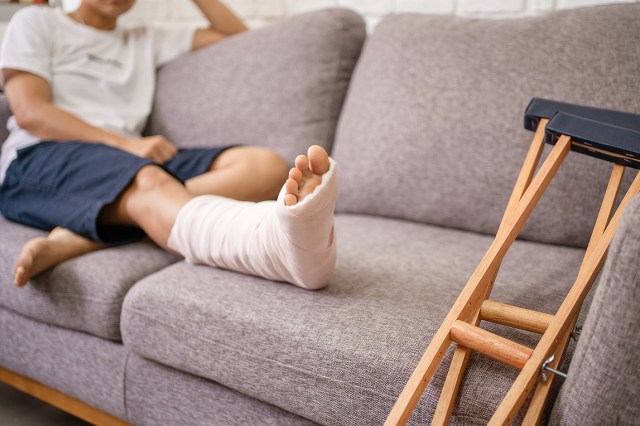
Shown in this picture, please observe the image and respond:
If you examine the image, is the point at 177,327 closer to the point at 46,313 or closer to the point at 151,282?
the point at 151,282

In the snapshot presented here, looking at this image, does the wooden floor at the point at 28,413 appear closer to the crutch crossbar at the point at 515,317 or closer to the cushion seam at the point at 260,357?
the cushion seam at the point at 260,357

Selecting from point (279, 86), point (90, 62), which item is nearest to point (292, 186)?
point (279, 86)

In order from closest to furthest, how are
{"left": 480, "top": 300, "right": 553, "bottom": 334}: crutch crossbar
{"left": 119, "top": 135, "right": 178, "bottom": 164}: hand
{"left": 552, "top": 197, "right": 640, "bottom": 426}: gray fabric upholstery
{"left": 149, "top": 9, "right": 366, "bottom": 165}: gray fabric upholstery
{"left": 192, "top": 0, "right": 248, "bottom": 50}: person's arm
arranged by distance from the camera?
{"left": 552, "top": 197, "right": 640, "bottom": 426}: gray fabric upholstery < {"left": 480, "top": 300, "right": 553, "bottom": 334}: crutch crossbar < {"left": 119, "top": 135, "right": 178, "bottom": 164}: hand < {"left": 149, "top": 9, "right": 366, "bottom": 165}: gray fabric upholstery < {"left": 192, "top": 0, "right": 248, "bottom": 50}: person's arm

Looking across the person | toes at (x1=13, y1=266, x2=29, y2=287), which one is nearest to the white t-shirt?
the person

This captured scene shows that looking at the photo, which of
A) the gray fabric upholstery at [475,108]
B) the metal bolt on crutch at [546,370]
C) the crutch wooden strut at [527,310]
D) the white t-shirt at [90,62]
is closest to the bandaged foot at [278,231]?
the crutch wooden strut at [527,310]

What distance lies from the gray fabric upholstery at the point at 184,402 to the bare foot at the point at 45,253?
0.25 metres

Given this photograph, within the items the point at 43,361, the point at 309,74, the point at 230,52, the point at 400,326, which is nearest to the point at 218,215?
the point at 400,326

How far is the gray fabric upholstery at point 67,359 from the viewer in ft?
3.61

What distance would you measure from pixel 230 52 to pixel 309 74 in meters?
0.27

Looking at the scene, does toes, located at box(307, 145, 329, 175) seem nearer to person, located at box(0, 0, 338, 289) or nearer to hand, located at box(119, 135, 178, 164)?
person, located at box(0, 0, 338, 289)

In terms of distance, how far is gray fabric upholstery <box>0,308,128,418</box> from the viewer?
3.61ft

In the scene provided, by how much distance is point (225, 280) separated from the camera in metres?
0.99

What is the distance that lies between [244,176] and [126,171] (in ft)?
0.92

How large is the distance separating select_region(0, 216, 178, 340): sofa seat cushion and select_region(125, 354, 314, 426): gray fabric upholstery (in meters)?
0.10
